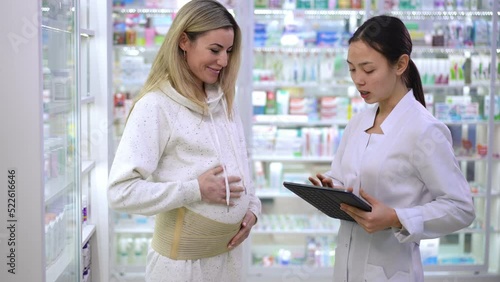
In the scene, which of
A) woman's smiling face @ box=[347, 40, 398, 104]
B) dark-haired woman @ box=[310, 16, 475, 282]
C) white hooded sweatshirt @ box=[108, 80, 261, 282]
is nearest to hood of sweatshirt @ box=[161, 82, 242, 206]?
white hooded sweatshirt @ box=[108, 80, 261, 282]

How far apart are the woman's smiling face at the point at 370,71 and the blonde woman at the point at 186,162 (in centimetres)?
42

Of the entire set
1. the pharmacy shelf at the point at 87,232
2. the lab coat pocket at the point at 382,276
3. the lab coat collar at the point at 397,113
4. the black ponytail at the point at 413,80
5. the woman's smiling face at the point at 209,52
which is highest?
the woman's smiling face at the point at 209,52

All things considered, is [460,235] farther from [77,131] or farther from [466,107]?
[77,131]

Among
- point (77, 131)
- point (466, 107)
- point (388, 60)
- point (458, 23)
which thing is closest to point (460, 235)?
point (466, 107)

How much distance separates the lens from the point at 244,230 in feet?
7.09

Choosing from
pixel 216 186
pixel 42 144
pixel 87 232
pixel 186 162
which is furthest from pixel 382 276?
pixel 87 232

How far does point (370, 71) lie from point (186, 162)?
0.65 metres

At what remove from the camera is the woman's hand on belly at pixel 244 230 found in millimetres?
2121

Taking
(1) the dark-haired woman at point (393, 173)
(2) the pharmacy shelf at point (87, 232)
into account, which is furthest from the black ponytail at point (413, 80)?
(2) the pharmacy shelf at point (87, 232)

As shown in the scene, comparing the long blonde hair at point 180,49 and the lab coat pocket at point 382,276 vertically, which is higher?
the long blonde hair at point 180,49

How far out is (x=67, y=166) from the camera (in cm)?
333

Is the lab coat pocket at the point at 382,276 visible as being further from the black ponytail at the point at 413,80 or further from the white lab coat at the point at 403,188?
the black ponytail at the point at 413,80

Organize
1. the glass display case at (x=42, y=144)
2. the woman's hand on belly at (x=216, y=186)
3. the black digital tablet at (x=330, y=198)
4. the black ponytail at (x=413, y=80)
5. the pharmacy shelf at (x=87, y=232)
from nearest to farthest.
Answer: the black digital tablet at (x=330, y=198), the woman's hand on belly at (x=216, y=186), the black ponytail at (x=413, y=80), the glass display case at (x=42, y=144), the pharmacy shelf at (x=87, y=232)

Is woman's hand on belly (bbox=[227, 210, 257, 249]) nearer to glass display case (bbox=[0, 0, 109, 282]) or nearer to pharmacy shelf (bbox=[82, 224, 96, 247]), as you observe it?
glass display case (bbox=[0, 0, 109, 282])
